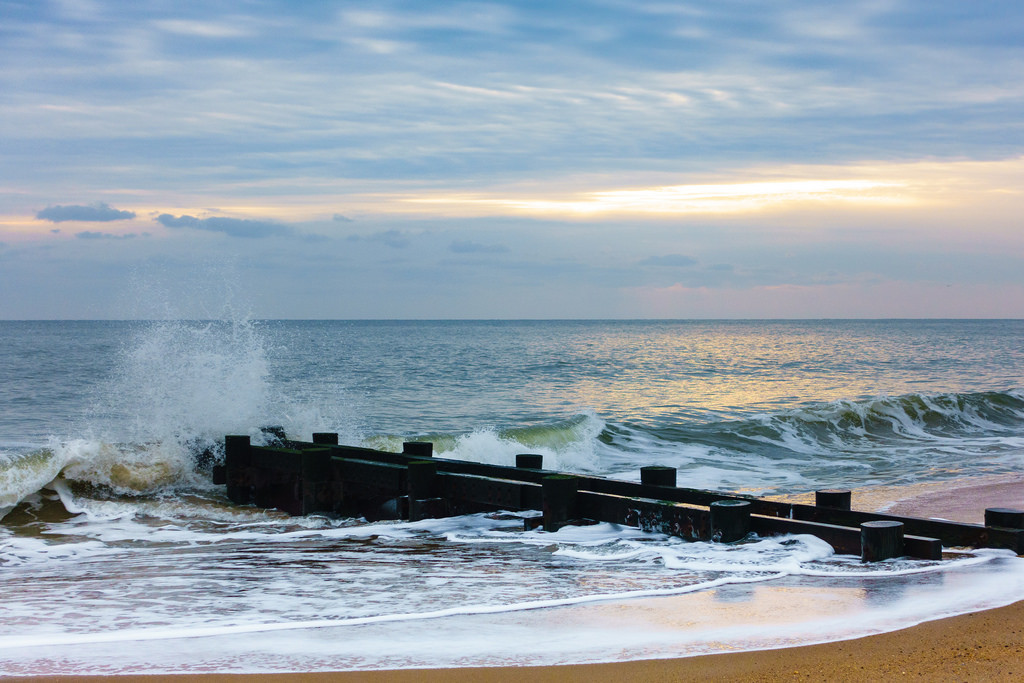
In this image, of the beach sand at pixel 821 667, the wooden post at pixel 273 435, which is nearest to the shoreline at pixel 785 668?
the beach sand at pixel 821 667

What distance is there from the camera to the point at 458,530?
744 centimetres

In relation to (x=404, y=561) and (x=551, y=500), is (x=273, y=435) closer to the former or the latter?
(x=404, y=561)

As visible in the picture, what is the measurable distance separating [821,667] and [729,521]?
2.45 meters

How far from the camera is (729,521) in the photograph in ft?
20.0

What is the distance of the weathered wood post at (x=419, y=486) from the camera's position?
7.88m

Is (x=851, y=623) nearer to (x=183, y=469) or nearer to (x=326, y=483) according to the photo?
(x=326, y=483)

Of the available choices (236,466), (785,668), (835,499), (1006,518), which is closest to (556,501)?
(835,499)

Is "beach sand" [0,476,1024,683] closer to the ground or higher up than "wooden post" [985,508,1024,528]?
closer to the ground

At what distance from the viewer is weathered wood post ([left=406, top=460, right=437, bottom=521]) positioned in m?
7.88

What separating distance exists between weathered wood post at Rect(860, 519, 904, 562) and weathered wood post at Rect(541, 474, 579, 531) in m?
2.41

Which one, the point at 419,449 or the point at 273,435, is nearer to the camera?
the point at 419,449

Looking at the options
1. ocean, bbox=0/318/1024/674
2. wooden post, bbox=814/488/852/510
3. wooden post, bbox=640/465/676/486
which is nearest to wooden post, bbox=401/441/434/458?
ocean, bbox=0/318/1024/674

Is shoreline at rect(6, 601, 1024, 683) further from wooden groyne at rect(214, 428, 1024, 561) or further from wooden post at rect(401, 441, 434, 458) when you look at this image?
wooden post at rect(401, 441, 434, 458)

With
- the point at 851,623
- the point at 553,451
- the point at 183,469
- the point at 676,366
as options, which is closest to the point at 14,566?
the point at 183,469
